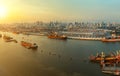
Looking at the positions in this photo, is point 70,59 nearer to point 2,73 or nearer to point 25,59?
point 25,59

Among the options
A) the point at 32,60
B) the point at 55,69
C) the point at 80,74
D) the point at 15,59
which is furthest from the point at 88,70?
the point at 15,59

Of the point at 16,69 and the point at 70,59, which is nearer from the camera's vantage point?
the point at 16,69

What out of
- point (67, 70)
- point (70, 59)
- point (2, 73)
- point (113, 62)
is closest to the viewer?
point (2, 73)

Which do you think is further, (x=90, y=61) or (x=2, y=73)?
(x=90, y=61)

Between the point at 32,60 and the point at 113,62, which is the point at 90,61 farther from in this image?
the point at 32,60

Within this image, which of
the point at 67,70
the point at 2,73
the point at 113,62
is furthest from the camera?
the point at 113,62

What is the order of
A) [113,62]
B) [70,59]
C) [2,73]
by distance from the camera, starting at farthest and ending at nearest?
[70,59] < [113,62] < [2,73]

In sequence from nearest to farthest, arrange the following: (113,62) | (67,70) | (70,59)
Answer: (67,70)
(113,62)
(70,59)

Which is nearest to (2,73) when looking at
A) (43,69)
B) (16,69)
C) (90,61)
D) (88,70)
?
(16,69)

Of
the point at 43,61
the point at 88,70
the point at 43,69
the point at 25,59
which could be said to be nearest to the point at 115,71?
the point at 88,70
